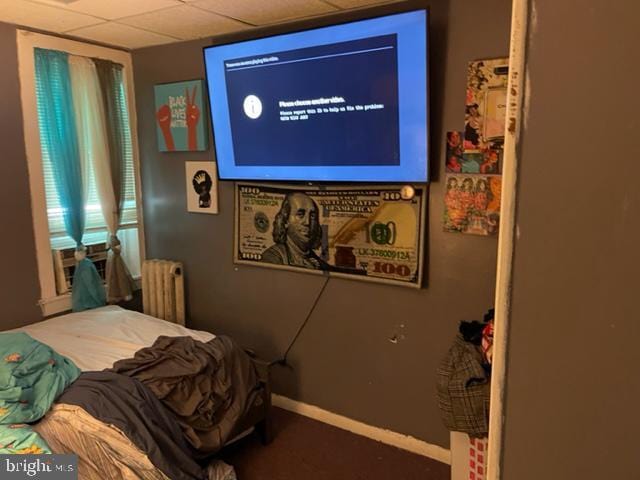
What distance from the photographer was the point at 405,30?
2.19 meters

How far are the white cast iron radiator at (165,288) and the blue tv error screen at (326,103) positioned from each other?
34.4 inches

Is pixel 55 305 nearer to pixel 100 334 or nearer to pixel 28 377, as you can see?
pixel 100 334

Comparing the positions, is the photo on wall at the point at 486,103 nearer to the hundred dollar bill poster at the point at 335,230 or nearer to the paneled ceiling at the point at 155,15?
the hundred dollar bill poster at the point at 335,230

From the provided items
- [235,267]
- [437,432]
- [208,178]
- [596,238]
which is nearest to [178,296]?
[235,267]

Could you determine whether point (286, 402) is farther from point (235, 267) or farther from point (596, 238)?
point (596, 238)

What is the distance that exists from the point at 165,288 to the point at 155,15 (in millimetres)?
1724

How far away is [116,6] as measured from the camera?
8.04 feet

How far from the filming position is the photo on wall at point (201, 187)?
3.22 m

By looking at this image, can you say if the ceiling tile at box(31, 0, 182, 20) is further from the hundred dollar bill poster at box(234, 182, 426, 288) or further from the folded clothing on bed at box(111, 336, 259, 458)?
the folded clothing on bed at box(111, 336, 259, 458)

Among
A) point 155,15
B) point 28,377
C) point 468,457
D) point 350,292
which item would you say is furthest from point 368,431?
point 155,15

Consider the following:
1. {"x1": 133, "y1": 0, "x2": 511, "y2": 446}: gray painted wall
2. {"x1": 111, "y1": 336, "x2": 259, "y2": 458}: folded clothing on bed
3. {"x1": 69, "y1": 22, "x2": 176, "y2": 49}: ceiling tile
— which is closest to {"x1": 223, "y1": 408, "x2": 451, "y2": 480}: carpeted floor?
{"x1": 133, "y1": 0, "x2": 511, "y2": 446}: gray painted wall

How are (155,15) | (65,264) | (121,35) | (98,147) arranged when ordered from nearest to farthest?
(155,15) < (121,35) < (65,264) < (98,147)

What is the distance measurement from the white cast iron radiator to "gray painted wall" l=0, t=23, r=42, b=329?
711mm

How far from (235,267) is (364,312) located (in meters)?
0.96
